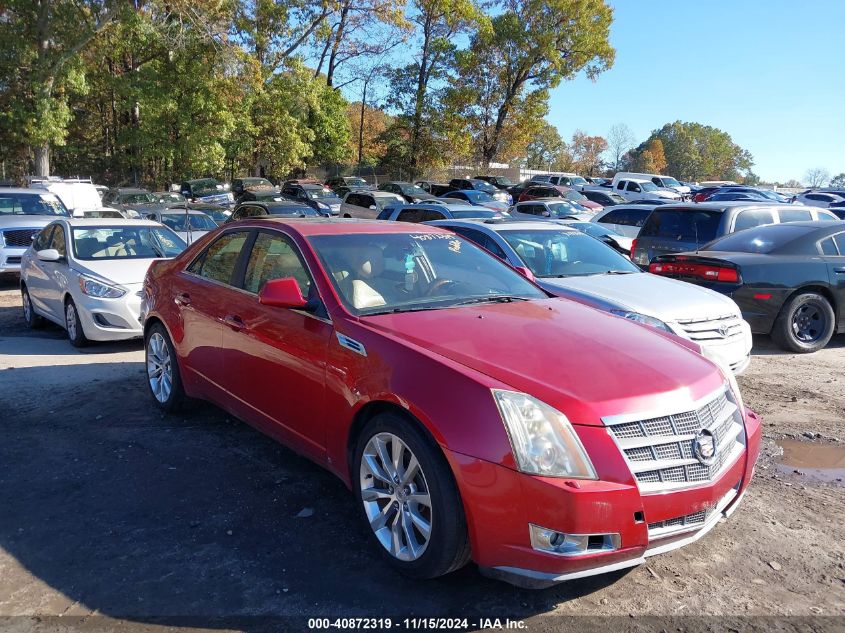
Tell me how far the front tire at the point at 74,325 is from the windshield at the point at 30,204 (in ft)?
23.2

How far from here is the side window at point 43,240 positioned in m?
9.55

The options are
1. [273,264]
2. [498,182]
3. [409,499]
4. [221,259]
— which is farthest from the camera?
[498,182]

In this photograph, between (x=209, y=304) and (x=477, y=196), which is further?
(x=477, y=196)

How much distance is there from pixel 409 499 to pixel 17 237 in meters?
12.3

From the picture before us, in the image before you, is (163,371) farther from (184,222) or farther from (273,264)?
(184,222)

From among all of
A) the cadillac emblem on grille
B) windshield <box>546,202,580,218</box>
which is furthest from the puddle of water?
windshield <box>546,202,580,218</box>

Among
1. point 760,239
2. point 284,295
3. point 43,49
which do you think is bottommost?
point 284,295

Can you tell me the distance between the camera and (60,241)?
9.12m

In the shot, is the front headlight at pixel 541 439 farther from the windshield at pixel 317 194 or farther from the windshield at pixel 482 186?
the windshield at pixel 482 186

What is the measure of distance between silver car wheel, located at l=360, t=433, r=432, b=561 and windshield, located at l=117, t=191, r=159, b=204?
22037 mm

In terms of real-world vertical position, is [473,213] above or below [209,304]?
above

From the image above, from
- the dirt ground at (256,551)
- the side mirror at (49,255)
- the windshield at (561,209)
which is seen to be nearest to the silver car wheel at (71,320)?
the side mirror at (49,255)

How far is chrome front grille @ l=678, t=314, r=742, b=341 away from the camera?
620cm

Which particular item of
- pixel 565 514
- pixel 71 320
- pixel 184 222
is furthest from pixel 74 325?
pixel 184 222
